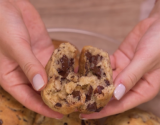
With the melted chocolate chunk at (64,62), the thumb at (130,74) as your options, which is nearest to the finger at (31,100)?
the melted chocolate chunk at (64,62)

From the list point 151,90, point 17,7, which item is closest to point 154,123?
point 151,90

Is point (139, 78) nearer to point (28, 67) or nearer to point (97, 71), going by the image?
point (97, 71)

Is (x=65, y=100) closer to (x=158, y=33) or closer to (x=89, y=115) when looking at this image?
(x=89, y=115)

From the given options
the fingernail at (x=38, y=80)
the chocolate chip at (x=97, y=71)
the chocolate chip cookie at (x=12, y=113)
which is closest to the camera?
the fingernail at (x=38, y=80)

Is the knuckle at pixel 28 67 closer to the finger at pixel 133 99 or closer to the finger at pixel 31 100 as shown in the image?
the finger at pixel 31 100

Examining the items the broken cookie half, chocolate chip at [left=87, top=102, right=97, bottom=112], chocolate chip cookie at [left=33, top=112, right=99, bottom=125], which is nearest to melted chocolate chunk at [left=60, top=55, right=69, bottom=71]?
the broken cookie half

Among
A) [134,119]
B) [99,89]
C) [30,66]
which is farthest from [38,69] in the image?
[134,119]
